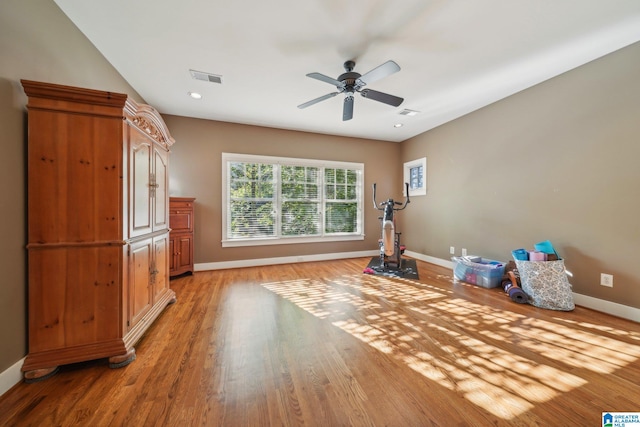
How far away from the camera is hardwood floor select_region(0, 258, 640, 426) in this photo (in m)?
1.28

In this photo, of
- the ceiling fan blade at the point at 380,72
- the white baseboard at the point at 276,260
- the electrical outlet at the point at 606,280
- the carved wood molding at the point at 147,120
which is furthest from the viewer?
the white baseboard at the point at 276,260

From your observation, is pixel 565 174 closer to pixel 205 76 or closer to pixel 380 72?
pixel 380 72

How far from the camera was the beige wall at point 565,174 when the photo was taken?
2393mm

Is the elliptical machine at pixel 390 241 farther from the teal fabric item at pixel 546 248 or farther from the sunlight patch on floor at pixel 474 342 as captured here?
the teal fabric item at pixel 546 248

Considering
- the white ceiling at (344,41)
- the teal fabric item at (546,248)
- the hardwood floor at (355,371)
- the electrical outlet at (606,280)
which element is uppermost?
the white ceiling at (344,41)

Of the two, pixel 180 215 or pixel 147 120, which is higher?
pixel 147 120

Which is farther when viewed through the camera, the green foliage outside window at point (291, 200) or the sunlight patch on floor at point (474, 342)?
the green foliage outside window at point (291, 200)

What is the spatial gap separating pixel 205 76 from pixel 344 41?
1708 millimetres

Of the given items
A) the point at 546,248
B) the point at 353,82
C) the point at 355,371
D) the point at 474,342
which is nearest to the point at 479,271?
the point at 546,248

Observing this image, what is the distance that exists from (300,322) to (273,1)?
275 centimetres

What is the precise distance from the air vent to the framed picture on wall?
13.3 ft

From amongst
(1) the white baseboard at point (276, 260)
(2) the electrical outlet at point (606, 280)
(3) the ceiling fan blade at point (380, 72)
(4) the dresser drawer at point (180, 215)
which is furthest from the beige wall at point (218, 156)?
(2) the electrical outlet at point (606, 280)

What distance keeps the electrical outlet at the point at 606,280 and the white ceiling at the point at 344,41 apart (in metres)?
2.32

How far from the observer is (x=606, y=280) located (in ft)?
8.29
